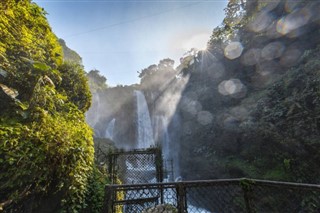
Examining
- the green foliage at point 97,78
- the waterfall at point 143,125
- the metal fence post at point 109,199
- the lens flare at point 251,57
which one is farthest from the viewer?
the green foliage at point 97,78

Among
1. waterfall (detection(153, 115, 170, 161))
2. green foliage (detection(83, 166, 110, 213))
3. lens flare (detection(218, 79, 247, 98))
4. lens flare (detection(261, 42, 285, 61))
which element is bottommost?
green foliage (detection(83, 166, 110, 213))

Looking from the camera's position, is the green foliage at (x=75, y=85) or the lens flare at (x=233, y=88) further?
the lens flare at (x=233, y=88)

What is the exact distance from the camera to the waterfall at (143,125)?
27.3 m

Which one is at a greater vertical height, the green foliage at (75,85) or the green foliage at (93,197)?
the green foliage at (75,85)

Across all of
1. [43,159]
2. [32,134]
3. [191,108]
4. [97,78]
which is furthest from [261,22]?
[97,78]

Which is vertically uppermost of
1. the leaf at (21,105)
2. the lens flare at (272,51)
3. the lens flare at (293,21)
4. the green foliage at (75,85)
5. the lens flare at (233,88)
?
the lens flare at (293,21)

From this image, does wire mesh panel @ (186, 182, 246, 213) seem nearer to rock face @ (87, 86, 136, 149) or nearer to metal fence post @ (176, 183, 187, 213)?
metal fence post @ (176, 183, 187, 213)

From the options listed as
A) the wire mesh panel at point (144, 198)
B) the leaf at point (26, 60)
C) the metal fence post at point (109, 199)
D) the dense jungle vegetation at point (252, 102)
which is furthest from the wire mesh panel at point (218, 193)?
the dense jungle vegetation at point (252, 102)

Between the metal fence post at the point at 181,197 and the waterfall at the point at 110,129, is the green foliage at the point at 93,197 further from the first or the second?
the waterfall at the point at 110,129

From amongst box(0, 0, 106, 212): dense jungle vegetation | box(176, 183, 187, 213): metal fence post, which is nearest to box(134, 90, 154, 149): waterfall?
box(0, 0, 106, 212): dense jungle vegetation

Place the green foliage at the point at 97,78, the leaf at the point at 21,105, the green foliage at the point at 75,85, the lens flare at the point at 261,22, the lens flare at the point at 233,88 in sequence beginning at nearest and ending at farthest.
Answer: the leaf at the point at 21,105
the green foliage at the point at 75,85
the lens flare at the point at 233,88
the lens flare at the point at 261,22
the green foliage at the point at 97,78

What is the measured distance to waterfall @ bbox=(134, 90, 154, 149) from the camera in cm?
2730

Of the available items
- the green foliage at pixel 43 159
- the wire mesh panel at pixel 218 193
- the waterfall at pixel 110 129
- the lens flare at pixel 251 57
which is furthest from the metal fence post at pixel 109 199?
the waterfall at pixel 110 129

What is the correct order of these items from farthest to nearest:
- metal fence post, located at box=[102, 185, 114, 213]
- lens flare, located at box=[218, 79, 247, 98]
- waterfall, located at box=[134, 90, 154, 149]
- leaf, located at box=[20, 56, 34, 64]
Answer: waterfall, located at box=[134, 90, 154, 149] → lens flare, located at box=[218, 79, 247, 98] → leaf, located at box=[20, 56, 34, 64] → metal fence post, located at box=[102, 185, 114, 213]
